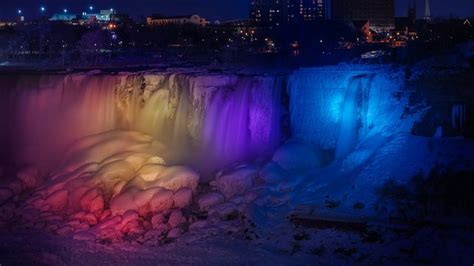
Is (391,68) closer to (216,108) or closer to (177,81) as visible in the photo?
(216,108)

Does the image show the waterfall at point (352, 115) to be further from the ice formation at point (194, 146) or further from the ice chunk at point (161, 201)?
the ice chunk at point (161, 201)

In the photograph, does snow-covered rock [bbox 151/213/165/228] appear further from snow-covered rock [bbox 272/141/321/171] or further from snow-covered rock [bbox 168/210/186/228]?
snow-covered rock [bbox 272/141/321/171]

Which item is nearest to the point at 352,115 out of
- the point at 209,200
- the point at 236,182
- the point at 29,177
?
the point at 236,182

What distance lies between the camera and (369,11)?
114688mm

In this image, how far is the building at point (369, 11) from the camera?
114438 mm

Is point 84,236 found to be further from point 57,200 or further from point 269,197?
point 269,197

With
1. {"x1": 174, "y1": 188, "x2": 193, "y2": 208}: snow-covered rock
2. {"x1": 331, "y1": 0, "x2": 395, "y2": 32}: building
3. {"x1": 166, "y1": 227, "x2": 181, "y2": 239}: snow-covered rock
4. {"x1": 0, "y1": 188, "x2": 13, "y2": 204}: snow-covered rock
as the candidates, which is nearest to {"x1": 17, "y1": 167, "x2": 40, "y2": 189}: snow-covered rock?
{"x1": 0, "y1": 188, "x2": 13, "y2": 204}: snow-covered rock

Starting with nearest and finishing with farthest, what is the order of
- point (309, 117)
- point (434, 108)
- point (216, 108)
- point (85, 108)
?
1. point (434, 108)
2. point (309, 117)
3. point (216, 108)
4. point (85, 108)

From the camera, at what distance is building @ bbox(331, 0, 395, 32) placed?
375ft

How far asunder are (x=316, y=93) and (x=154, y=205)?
23.4 ft

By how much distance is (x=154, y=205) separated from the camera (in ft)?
53.6

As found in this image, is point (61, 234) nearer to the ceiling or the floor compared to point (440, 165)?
nearer to the floor

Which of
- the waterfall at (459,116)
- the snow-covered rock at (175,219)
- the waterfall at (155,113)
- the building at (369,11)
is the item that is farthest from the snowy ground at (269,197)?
the building at (369,11)

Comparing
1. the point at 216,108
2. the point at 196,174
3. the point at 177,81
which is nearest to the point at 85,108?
the point at 177,81
